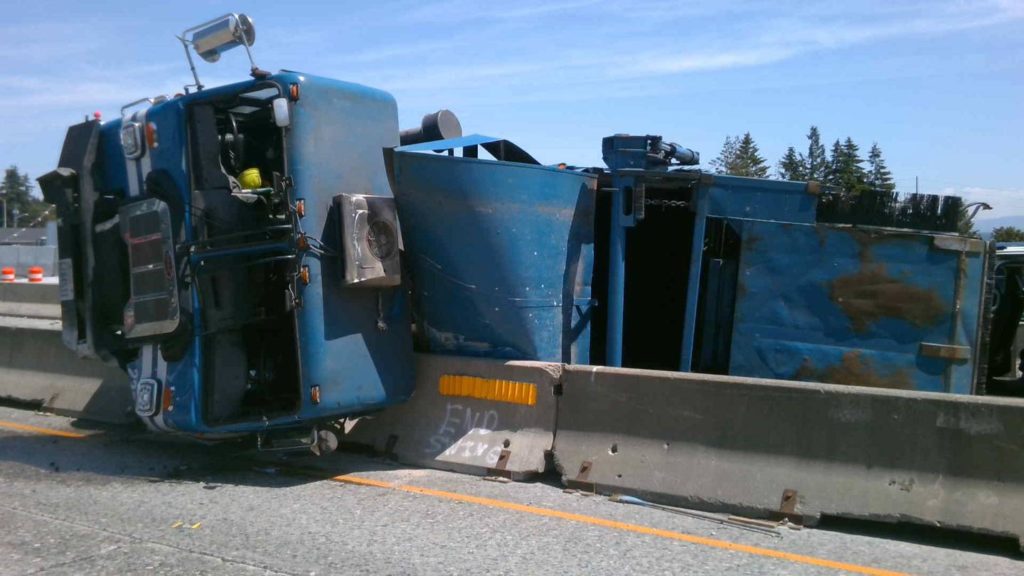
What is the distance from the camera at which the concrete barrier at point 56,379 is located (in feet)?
30.5

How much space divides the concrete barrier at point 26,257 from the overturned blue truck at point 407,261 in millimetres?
35423

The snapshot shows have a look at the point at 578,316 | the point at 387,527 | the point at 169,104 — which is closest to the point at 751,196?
the point at 578,316

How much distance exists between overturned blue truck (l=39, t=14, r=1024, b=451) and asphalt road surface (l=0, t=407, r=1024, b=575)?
22.5 inches

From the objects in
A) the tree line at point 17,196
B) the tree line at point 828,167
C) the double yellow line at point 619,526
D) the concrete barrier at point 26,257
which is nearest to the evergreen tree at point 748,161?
the tree line at point 828,167

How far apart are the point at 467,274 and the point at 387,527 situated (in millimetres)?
2081

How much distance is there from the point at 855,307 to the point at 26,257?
41722 millimetres

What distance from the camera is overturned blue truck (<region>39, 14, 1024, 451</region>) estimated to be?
22.0 ft

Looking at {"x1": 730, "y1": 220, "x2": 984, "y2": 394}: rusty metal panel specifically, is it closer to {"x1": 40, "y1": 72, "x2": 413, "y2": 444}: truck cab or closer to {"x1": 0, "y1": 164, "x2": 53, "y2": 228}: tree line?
{"x1": 40, "y1": 72, "x2": 413, "y2": 444}: truck cab

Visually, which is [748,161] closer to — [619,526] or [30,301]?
[619,526]

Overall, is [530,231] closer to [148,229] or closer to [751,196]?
[751,196]

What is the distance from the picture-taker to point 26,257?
1615 inches

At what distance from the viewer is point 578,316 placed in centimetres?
752

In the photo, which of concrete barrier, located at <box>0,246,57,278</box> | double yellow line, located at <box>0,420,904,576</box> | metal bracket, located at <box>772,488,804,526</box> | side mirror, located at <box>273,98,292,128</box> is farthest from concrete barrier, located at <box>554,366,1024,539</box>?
concrete barrier, located at <box>0,246,57,278</box>

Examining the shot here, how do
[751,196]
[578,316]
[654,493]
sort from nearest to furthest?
[654,493] → [751,196] → [578,316]
